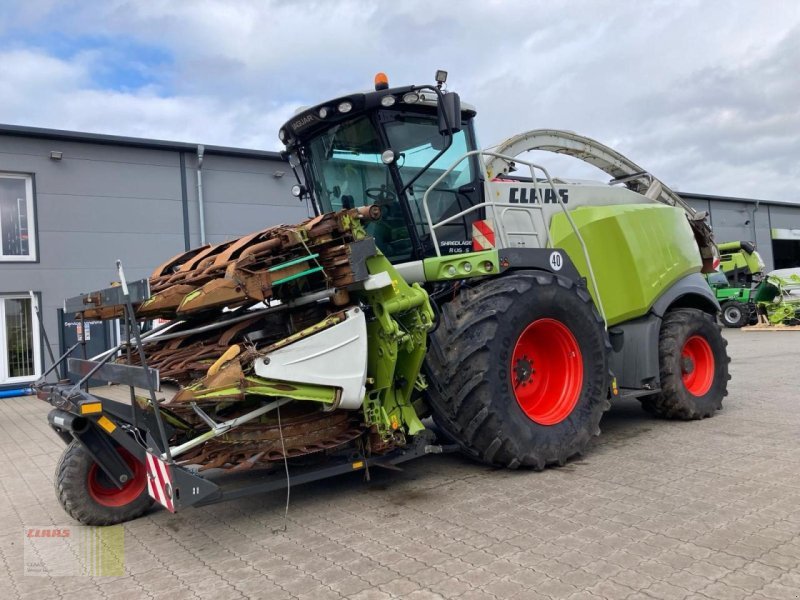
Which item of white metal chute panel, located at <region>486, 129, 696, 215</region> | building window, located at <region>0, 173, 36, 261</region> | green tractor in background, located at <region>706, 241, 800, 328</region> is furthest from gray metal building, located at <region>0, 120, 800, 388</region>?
green tractor in background, located at <region>706, 241, 800, 328</region>

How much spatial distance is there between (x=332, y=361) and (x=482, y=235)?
212cm

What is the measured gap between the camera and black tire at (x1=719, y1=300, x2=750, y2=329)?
21109 mm

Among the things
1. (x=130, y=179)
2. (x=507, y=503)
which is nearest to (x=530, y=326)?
(x=507, y=503)

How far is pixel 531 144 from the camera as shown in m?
6.77

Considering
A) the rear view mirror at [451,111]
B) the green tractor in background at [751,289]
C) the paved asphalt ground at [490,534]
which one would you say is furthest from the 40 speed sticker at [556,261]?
the green tractor in background at [751,289]

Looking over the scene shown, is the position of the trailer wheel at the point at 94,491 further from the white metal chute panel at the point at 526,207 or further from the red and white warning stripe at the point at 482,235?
the white metal chute panel at the point at 526,207

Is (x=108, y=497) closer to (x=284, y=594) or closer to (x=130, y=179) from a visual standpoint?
(x=284, y=594)

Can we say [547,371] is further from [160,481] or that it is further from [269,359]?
[160,481]

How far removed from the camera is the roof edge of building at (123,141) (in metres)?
12.6

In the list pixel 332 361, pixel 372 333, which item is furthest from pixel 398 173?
pixel 332 361

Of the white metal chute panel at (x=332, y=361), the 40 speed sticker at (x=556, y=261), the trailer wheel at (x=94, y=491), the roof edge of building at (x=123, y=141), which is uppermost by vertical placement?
the roof edge of building at (x=123, y=141)

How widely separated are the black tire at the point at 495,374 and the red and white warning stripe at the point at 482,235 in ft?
2.04

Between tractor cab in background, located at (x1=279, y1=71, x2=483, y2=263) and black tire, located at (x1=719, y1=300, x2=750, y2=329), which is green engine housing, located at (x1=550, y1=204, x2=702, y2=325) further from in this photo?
black tire, located at (x1=719, y1=300, x2=750, y2=329)

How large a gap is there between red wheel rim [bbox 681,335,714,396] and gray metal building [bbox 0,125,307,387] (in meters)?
8.55
